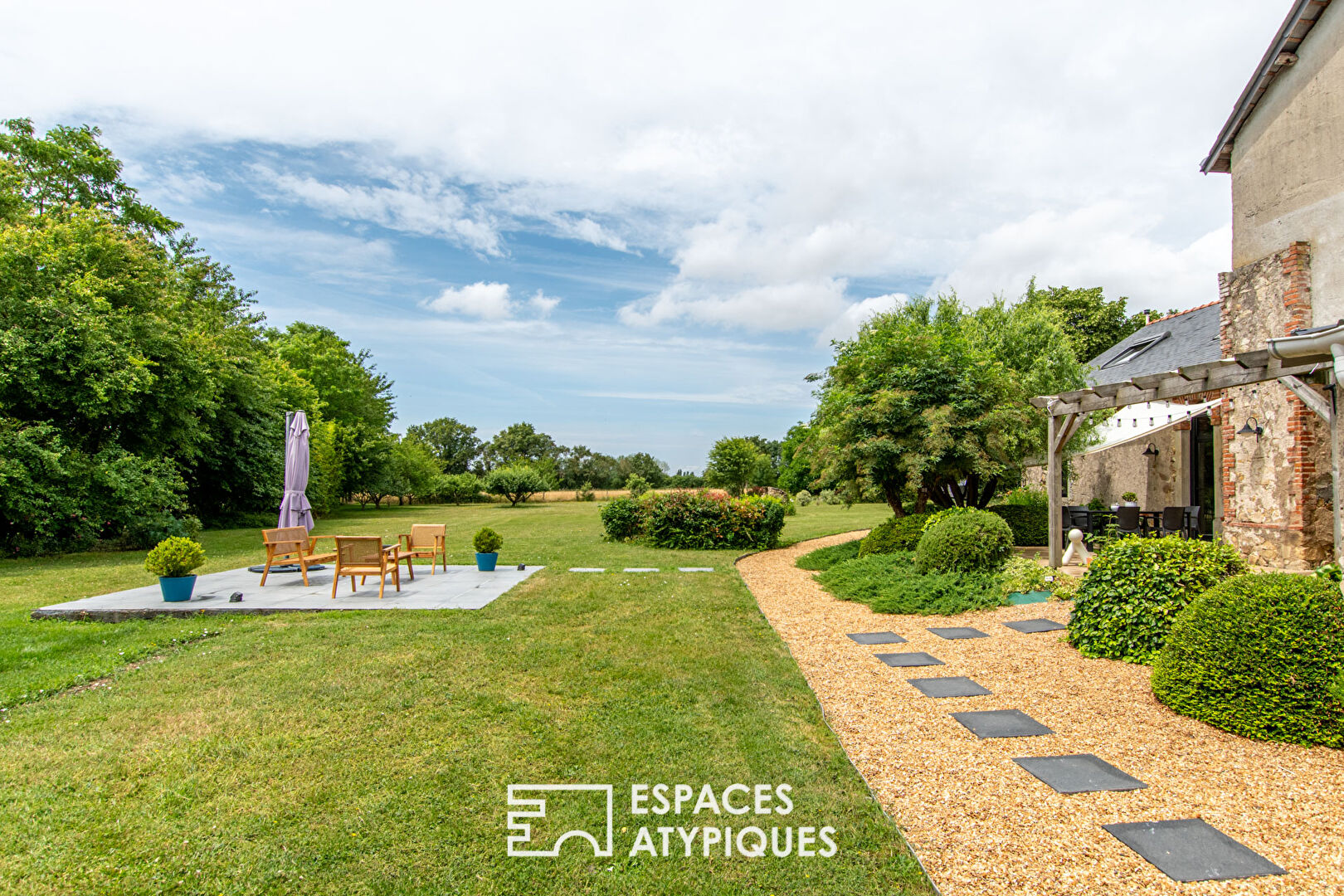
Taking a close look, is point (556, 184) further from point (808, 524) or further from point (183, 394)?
point (808, 524)

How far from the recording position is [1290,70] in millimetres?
8305

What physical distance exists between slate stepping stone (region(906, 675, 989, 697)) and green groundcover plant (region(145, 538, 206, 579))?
8121mm

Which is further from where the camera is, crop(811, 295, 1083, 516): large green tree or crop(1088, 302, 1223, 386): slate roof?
crop(1088, 302, 1223, 386): slate roof

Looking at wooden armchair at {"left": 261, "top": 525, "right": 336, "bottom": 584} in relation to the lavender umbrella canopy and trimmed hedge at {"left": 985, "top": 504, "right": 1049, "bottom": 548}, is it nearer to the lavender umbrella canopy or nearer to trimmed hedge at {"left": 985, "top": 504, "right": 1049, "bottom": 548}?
the lavender umbrella canopy

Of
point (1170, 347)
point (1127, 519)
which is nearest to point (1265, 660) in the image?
point (1127, 519)

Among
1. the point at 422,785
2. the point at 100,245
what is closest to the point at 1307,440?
the point at 422,785

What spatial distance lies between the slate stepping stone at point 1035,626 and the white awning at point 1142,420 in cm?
776

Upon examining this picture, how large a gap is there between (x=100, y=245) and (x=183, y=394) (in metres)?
3.63

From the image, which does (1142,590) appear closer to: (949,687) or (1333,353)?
(949,687)

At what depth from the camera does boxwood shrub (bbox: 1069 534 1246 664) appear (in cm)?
553

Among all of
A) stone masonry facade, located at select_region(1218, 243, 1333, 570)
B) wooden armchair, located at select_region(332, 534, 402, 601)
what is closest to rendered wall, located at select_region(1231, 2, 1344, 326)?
stone masonry facade, located at select_region(1218, 243, 1333, 570)

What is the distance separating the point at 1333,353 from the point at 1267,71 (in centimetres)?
582

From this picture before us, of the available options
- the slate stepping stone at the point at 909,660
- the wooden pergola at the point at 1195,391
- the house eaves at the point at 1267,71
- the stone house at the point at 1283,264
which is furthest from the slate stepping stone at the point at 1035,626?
the house eaves at the point at 1267,71

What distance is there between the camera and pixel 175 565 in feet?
25.0
